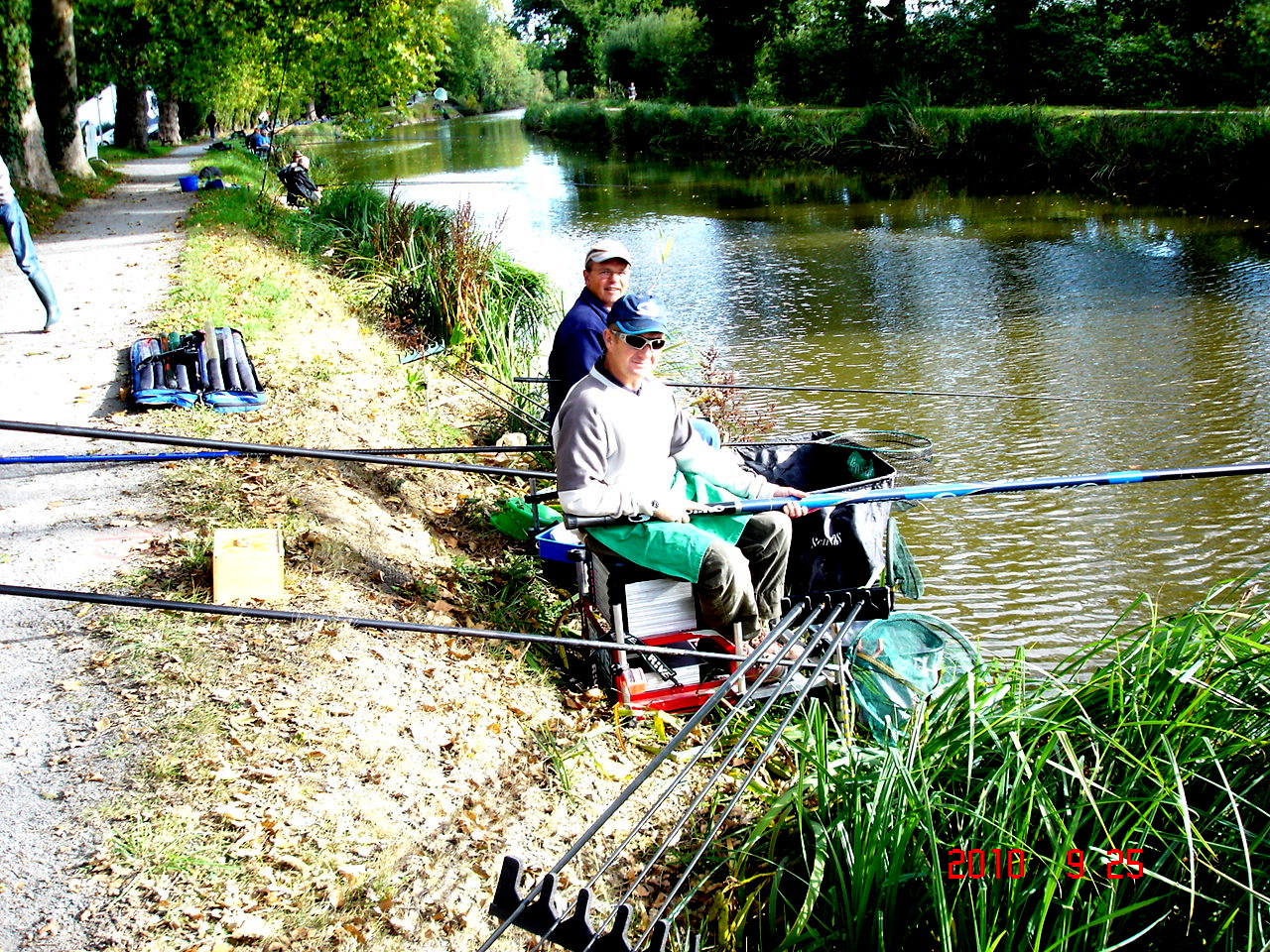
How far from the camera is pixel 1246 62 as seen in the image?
2280 cm

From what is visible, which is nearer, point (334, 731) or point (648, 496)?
point (334, 731)

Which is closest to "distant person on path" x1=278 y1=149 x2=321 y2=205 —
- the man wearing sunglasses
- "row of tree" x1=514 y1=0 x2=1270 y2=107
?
the man wearing sunglasses

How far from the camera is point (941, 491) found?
13.1 ft

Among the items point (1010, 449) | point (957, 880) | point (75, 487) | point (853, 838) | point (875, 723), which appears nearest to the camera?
point (957, 880)

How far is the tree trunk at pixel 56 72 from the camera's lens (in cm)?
2089

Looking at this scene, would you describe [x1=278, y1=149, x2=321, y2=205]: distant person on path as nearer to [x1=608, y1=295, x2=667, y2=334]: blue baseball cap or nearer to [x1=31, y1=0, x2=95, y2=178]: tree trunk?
[x1=31, y1=0, x2=95, y2=178]: tree trunk

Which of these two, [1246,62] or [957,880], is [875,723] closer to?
[957,880]

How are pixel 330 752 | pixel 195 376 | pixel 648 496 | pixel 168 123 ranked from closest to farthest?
pixel 330 752, pixel 648 496, pixel 195 376, pixel 168 123

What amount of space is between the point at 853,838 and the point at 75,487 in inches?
177

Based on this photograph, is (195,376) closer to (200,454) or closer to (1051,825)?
(200,454)

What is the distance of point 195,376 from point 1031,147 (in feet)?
67.7

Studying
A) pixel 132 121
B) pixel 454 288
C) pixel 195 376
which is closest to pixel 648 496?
pixel 195 376

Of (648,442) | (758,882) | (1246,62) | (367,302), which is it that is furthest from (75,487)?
(1246,62)

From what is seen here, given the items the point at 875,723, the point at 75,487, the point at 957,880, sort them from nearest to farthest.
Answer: the point at 957,880, the point at 875,723, the point at 75,487
